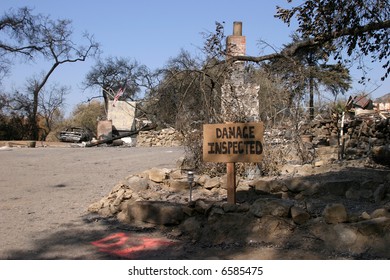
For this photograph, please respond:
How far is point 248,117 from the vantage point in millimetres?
8477

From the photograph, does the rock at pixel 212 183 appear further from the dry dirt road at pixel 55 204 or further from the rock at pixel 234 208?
the dry dirt road at pixel 55 204

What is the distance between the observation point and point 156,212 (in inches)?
236

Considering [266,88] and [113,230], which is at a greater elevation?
[266,88]

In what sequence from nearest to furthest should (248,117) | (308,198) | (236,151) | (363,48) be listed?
(236,151), (308,198), (363,48), (248,117)

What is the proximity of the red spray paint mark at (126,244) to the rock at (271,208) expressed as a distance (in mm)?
1053

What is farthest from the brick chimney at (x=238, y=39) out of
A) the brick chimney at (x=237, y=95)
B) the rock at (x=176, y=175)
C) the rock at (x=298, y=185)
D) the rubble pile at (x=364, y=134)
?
the rubble pile at (x=364, y=134)

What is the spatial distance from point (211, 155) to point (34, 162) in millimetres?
7739

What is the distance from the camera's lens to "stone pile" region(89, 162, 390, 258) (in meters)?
4.55

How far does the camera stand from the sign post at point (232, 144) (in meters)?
5.58

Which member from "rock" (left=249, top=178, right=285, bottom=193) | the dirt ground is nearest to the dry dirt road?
the dirt ground

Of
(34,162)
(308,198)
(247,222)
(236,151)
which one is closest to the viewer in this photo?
(247,222)
